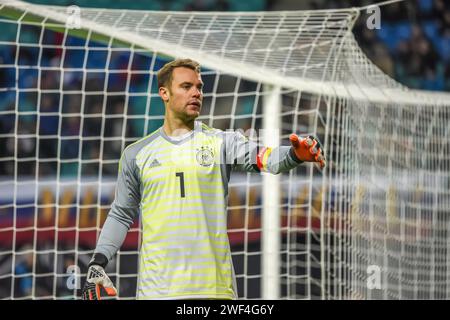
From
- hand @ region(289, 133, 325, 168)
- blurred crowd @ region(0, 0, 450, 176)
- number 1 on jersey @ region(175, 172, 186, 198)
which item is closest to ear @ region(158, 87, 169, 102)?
number 1 on jersey @ region(175, 172, 186, 198)

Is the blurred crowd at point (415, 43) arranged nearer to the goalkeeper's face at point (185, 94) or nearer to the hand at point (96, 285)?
the goalkeeper's face at point (185, 94)

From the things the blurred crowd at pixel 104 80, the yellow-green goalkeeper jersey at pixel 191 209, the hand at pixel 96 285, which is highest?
the blurred crowd at pixel 104 80

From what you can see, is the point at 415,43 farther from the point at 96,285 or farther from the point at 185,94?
the point at 96,285

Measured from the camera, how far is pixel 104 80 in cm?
702

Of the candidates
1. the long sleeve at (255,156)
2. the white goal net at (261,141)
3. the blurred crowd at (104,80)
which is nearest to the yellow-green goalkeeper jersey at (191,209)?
the long sleeve at (255,156)

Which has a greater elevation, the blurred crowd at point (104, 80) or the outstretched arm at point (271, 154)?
the blurred crowd at point (104, 80)

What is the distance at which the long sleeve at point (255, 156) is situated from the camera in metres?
2.39

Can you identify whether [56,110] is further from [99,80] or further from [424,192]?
[424,192]

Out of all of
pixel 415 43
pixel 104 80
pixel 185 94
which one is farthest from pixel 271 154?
pixel 415 43

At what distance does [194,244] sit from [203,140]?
31cm

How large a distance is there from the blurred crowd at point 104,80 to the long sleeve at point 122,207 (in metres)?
2.62

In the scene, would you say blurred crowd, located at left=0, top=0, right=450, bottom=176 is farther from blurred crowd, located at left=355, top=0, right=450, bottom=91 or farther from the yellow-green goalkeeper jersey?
the yellow-green goalkeeper jersey
